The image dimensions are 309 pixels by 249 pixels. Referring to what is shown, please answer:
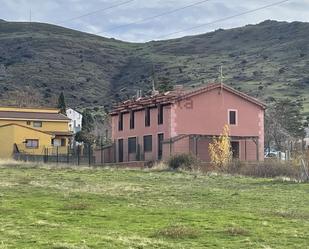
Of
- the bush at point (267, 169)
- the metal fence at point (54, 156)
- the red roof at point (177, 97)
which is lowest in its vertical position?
the bush at point (267, 169)

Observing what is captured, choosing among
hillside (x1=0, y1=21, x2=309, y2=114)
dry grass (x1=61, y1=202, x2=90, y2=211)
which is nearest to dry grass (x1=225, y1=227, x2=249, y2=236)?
dry grass (x1=61, y1=202, x2=90, y2=211)

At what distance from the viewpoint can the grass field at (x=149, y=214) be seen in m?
14.3

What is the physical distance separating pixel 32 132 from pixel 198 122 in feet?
73.0

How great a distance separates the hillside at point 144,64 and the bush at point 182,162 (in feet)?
178

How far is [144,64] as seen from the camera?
5738 inches

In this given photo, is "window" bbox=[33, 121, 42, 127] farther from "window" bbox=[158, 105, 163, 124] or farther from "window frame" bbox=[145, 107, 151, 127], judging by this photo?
"window" bbox=[158, 105, 163, 124]

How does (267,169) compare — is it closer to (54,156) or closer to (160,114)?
(160,114)

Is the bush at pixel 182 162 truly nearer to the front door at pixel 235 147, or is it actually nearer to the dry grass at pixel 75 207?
the front door at pixel 235 147

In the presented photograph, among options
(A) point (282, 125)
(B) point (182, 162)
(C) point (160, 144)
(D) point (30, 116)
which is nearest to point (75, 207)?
(B) point (182, 162)

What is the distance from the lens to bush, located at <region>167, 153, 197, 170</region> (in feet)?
142

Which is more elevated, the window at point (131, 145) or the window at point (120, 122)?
the window at point (120, 122)

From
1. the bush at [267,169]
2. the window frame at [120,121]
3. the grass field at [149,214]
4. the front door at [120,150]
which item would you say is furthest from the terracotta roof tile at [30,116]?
the grass field at [149,214]

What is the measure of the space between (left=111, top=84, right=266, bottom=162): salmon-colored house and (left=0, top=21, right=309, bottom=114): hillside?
38.7 m

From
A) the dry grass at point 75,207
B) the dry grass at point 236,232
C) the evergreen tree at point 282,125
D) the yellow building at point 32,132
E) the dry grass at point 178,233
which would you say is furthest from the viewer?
the evergreen tree at point 282,125
